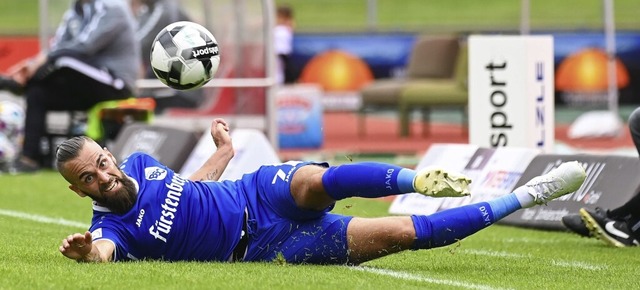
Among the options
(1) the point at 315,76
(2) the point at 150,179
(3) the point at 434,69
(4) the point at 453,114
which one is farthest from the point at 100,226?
(4) the point at 453,114

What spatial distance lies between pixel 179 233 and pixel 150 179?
32cm

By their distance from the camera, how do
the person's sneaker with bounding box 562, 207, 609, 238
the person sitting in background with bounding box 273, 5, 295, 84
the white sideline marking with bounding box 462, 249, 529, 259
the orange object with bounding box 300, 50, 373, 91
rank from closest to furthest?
the white sideline marking with bounding box 462, 249, 529, 259, the person's sneaker with bounding box 562, 207, 609, 238, the person sitting in background with bounding box 273, 5, 295, 84, the orange object with bounding box 300, 50, 373, 91

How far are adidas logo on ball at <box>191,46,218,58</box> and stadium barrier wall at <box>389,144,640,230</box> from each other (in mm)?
2220

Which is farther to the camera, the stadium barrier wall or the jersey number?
the stadium barrier wall

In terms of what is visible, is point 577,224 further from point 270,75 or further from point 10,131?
point 10,131

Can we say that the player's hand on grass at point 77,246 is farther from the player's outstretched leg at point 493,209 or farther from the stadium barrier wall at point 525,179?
the stadium barrier wall at point 525,179

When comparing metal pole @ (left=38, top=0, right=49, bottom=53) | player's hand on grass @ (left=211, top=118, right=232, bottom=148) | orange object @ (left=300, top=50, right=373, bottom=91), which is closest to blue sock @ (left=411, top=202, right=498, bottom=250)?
player's hand on grass @ (left=211, top=118, right=232, bottom=148)

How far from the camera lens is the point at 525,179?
978 centimetres

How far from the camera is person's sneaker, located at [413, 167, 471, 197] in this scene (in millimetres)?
6043

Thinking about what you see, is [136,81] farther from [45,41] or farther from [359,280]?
[359,280]

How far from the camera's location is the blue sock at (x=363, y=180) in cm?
632

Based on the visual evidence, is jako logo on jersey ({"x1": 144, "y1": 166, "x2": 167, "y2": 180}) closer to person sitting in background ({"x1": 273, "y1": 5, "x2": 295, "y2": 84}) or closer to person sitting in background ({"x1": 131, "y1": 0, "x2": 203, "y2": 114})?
person sitting in background ({"x1": 131, "y1": 0, "x2": 203, "y2": 114})

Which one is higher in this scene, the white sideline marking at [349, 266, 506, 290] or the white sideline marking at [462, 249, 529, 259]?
the white sideline marking at [349, 266, 506, 290]

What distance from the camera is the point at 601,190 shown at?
923 centimetres
